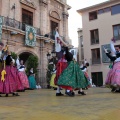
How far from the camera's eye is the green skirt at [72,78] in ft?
15.5

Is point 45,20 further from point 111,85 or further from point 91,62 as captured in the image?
point 111,85

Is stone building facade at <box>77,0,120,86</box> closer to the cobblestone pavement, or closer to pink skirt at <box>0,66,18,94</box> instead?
pink skirt at <box>0,66,18,94</box>

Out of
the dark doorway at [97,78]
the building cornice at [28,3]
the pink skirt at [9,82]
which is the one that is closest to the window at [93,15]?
the dark doorway at [97,78]

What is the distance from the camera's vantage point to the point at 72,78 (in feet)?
15.7

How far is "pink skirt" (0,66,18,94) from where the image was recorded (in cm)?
532

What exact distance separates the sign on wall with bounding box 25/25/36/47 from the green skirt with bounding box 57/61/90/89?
1019 cm

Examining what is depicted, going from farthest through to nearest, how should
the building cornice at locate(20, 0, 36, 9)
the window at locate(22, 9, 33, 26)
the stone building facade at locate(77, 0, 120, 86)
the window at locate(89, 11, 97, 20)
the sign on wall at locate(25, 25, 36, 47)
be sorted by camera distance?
the window at locate(89, 11, 97, 20) < the stone building facade at locate(77, 0, 120, 86) < the window at locate(22, 9, 33, 26) < the building cornice at locate(20, 0, 36, 9) < the sign on wall at locate(25, 25, 36, 47)

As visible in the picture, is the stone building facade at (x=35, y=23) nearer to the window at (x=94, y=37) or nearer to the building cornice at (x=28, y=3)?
the building cornice at (x=28, y=3)

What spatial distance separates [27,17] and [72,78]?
12046mm

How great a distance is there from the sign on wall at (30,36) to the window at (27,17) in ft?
3.26

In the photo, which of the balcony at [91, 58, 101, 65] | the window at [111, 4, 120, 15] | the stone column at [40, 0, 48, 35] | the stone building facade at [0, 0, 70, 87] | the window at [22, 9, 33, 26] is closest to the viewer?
the stone building facade at [0, 0, 70, 87]

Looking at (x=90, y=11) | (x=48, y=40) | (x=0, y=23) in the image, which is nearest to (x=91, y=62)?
(x=90, y=11)

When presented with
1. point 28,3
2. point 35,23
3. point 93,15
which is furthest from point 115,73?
point 93,15

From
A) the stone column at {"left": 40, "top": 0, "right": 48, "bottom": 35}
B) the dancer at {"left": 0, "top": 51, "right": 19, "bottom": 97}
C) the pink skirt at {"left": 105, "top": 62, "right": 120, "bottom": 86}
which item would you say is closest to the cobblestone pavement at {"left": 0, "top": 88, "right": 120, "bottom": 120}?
the dancer at {"left": 0, "top": 51, "right": 19, "bottom": 97}
